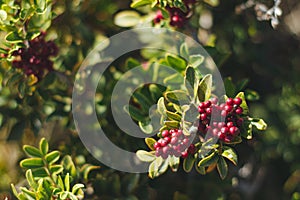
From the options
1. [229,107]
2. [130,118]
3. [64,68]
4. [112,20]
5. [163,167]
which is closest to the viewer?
[229,107]

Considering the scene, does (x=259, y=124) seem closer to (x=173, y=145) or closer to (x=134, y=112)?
(x=173, y=145)

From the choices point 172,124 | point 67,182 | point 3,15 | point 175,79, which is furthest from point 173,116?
point 3,15

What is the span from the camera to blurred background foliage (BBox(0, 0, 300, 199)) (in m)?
1.74

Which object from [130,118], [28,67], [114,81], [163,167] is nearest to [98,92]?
[114,81]

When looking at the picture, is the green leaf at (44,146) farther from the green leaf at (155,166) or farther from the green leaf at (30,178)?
the green leaf at (155,166)

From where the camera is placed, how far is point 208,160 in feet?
4.35

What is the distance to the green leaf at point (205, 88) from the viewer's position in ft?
4.42

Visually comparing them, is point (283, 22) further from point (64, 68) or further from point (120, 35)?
point (64, 68)

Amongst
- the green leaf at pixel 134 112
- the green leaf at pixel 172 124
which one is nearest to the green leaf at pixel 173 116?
the green leaf at pixel 172 124

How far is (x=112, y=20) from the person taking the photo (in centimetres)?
209

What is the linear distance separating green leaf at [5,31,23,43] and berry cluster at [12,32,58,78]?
4 centimetres

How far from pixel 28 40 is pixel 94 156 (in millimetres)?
438

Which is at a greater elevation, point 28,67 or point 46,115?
point 28,67

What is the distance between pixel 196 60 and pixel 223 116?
11.9 inches
